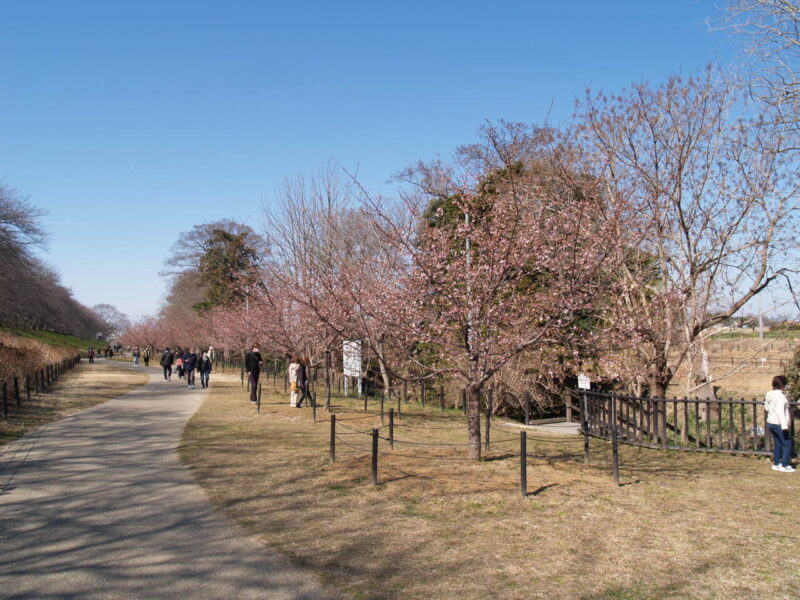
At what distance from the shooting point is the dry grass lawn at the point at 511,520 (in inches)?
210

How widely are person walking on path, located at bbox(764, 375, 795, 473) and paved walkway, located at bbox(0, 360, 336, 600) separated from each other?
29.4ft

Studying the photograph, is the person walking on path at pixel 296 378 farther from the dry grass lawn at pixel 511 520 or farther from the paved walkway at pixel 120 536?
the paved walkway at pixel 120 536

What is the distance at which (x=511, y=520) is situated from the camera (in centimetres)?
709

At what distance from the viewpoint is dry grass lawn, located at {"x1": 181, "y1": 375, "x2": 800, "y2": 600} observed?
5340mm

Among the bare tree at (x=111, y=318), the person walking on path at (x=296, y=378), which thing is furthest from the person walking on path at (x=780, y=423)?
the bare tree at (x=111, y=318)

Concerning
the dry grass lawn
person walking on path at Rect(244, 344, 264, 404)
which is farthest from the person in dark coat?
the dry grass lawn

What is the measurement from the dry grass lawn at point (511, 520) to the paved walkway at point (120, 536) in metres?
0.39

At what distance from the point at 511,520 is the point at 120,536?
4.20m

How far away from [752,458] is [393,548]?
9.41 meters

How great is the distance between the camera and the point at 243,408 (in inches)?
721

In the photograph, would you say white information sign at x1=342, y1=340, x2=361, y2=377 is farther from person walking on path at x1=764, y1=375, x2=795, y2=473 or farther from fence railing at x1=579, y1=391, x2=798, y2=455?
person walking on path at x1=764, y1=375, x2=795, y2=473

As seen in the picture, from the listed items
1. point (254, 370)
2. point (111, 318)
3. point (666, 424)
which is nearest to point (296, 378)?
point (254, 370)

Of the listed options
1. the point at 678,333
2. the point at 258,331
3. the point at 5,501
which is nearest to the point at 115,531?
the point at 5,501

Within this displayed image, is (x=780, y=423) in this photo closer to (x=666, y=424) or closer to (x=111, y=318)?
(x=666, y=424)
